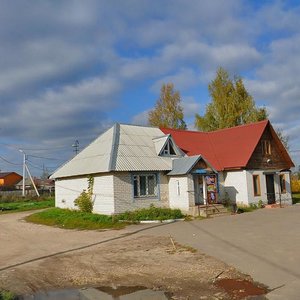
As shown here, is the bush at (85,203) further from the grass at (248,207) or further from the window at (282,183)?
the window at (282,183)

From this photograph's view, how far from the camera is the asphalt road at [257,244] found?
28.6 ft

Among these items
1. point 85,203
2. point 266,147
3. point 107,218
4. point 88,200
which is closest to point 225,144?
point 266,147

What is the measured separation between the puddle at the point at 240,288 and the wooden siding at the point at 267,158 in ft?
65.9

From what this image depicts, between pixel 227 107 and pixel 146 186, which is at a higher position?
pixel 227 107

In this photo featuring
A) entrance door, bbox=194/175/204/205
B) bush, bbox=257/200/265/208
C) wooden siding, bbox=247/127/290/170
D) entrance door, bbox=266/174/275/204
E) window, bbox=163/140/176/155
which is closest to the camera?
entrance door, bbox=194/175/204/205

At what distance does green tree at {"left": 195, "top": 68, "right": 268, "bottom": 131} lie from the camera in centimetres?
4594

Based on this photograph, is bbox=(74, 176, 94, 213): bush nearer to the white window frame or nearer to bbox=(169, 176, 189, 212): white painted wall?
the white window frame

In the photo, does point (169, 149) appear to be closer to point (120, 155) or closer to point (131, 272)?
point (120, 155)

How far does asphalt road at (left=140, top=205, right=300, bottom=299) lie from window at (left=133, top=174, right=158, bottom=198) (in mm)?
4660

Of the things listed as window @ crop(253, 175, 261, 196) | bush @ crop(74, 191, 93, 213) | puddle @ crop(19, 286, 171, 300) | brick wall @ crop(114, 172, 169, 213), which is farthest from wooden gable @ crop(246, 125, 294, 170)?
puddle @ crop(19, 286, 171, 300)

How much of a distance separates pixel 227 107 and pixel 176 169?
2348cm

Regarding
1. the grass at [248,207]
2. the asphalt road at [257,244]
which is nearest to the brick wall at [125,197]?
the asphalt road at [257,244]

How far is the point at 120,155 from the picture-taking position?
78.6 ft

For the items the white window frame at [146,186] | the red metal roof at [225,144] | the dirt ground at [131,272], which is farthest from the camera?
the red metal roof at [225,144]
